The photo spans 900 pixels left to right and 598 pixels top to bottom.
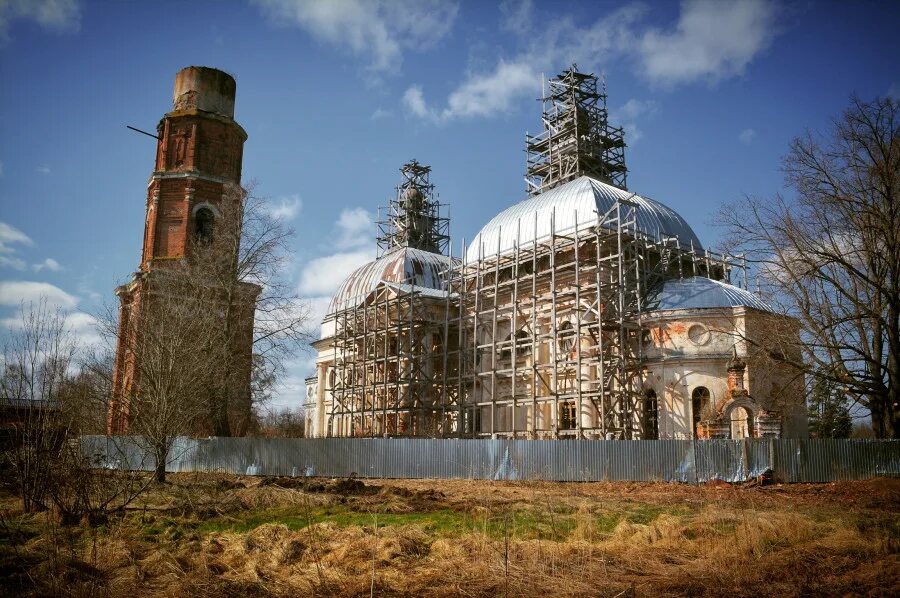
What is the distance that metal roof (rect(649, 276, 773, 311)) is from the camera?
25.9 m

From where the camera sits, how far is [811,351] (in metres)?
19.0

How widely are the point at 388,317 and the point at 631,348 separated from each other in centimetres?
1300

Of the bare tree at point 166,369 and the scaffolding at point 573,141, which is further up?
the scaffolding at point 573,141

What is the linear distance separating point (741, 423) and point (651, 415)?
13.8 ft

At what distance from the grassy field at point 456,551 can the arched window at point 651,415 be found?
1204cm

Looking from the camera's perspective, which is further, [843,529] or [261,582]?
[843,529]

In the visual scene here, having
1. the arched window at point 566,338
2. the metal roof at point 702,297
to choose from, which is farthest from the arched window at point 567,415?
the metal roof at point 702,297

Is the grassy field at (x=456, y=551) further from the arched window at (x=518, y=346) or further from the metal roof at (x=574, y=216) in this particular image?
the metal roof at (x=574, y=216)

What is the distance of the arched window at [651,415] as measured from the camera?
85.8 ft

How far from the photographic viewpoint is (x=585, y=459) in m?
19.3

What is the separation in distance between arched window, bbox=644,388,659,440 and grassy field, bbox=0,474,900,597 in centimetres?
1204

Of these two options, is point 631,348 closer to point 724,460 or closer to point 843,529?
point 724,460

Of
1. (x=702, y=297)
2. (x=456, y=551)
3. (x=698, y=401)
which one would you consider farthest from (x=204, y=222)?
(x=456, y=551)

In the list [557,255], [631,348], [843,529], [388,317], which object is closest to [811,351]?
[631,348]
